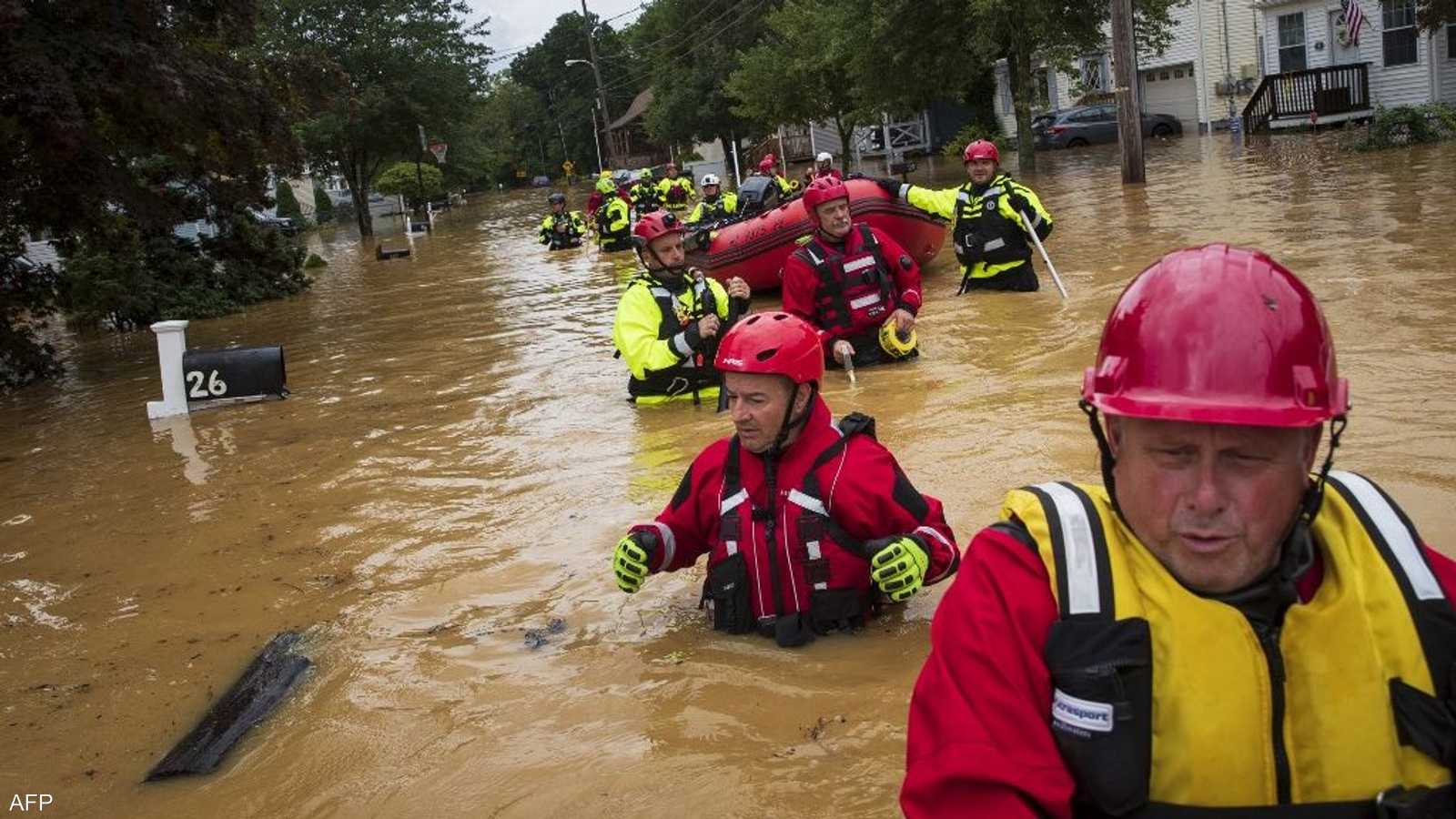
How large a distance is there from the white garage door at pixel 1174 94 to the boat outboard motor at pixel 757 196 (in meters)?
23.7

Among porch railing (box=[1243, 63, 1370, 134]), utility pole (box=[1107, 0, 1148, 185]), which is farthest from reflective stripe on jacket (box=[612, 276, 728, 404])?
porch railing (box=[1243, 63, 1370, 134])

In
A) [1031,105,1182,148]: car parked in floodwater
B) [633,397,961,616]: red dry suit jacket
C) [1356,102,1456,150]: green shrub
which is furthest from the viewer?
[1031,105,1182,148]: car parked in floodwater

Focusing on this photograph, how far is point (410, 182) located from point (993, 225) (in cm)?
5948

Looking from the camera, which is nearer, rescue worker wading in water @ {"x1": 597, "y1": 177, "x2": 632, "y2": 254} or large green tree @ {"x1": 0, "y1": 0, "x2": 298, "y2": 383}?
large green tree @ {"x1": 0, "y1": 0, "x2": 298, "y2": 383}

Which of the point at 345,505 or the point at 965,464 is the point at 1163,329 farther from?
the point at 345,505

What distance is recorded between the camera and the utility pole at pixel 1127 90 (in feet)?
67.6

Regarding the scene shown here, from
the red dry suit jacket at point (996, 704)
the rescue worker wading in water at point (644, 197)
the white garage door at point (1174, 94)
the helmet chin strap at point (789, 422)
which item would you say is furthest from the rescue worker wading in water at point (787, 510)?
the white garage door at point (1174, 94)

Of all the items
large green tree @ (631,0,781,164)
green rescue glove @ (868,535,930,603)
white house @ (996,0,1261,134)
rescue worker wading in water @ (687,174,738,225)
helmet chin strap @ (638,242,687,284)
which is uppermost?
large green tree @ (631,0,781,164)

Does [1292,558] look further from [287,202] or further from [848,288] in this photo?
[287,202]

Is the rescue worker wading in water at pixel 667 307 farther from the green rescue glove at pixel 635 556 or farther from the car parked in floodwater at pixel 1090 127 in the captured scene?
the car parked in floodwater at pixel 1090 127

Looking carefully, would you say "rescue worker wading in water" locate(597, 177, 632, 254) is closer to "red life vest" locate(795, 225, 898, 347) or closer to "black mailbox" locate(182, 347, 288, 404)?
"black mailbox" locate(182, 347, 288, 404)

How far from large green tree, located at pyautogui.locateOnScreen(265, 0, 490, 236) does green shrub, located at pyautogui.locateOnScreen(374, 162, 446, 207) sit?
55.8 feet

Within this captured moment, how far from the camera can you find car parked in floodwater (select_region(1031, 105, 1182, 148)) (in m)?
37.2

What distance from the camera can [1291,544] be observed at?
196 centimetres
